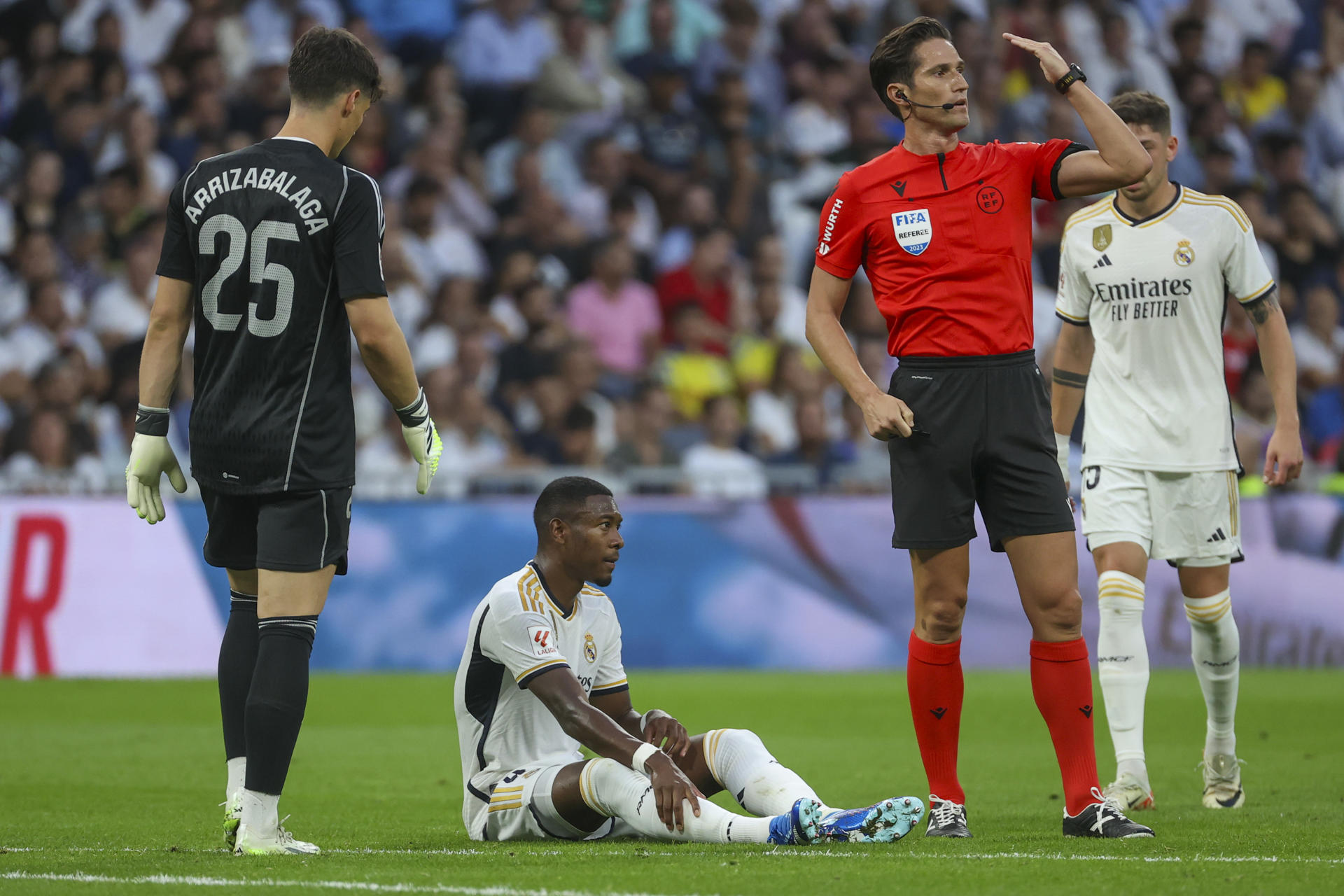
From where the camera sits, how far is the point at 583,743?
15.9 feet

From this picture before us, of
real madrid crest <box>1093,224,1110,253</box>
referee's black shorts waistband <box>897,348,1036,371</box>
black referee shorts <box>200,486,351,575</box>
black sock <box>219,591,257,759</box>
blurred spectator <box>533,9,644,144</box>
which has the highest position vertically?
blurred spectator <box>533,9,644,144</box>

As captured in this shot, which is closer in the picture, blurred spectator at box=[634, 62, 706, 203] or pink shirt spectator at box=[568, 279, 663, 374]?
pink shirt spectator at box=[568, 279, 663, 374]

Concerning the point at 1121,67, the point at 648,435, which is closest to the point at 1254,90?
the point at 1121,67

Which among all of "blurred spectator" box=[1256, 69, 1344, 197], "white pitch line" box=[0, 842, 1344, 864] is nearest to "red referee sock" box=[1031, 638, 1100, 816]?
"white pitch line" box=[0, 842, 1344, 864]

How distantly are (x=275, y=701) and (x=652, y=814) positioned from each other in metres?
1.10

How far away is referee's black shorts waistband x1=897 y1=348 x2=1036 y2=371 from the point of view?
17.3ft

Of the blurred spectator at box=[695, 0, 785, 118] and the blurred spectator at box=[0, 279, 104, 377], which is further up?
the blurred spectator at box=[695, 0, 785, 118]

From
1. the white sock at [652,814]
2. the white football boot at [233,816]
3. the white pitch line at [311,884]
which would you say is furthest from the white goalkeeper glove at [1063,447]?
the white football boot at [233,816]

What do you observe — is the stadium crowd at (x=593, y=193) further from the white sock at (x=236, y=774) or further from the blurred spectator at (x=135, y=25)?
the white sock at (x=236, y=774)

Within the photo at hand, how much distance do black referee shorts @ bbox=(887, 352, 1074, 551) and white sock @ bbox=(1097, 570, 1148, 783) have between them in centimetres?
114

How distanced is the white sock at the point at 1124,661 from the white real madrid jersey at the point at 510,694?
2.05 meters

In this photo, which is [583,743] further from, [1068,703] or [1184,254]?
[1184,254]

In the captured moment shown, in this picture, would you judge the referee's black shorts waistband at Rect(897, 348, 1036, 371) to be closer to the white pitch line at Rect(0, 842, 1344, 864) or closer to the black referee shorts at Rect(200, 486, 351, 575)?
the white pitch line at Rect(0, 842, 1344, 864)

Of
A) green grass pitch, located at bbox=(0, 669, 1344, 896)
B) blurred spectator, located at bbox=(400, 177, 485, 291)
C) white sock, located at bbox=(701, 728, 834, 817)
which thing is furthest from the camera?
blurred spectator, located at bbox=(400, 177, 485, 291)
